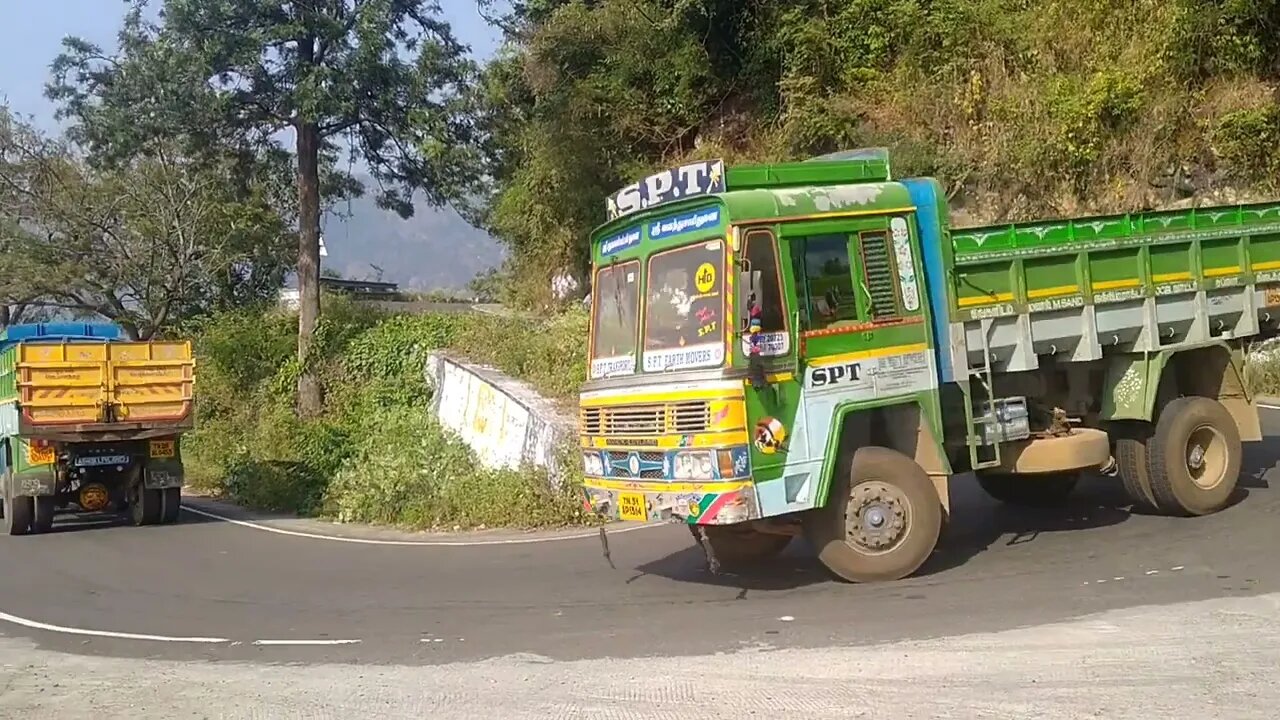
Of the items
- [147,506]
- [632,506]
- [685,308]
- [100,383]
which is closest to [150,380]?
[100,383]

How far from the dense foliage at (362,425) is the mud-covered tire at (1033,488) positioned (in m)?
4.95

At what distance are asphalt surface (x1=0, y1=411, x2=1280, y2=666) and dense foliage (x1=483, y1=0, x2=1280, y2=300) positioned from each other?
8.34 m

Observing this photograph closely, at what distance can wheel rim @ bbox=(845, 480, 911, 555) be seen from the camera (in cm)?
859

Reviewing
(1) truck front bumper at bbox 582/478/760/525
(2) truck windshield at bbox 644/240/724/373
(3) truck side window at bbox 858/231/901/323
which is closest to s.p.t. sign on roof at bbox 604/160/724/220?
(2) truck windshield at bbox 644/240/724/373

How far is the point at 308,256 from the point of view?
84.1 ft

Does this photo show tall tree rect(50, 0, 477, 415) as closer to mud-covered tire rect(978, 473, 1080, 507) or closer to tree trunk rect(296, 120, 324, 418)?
tree trunk rect(296, 120, 324, 418)

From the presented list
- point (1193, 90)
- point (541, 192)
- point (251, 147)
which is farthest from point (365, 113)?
point (1193, 90)

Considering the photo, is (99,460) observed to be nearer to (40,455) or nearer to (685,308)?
(40,455)

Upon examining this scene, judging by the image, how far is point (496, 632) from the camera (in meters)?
8.35

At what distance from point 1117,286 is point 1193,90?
12569mm

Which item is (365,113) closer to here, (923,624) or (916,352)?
(916,352)

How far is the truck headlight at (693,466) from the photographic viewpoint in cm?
806

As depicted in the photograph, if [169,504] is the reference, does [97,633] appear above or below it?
below

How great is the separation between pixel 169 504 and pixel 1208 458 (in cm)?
1384
